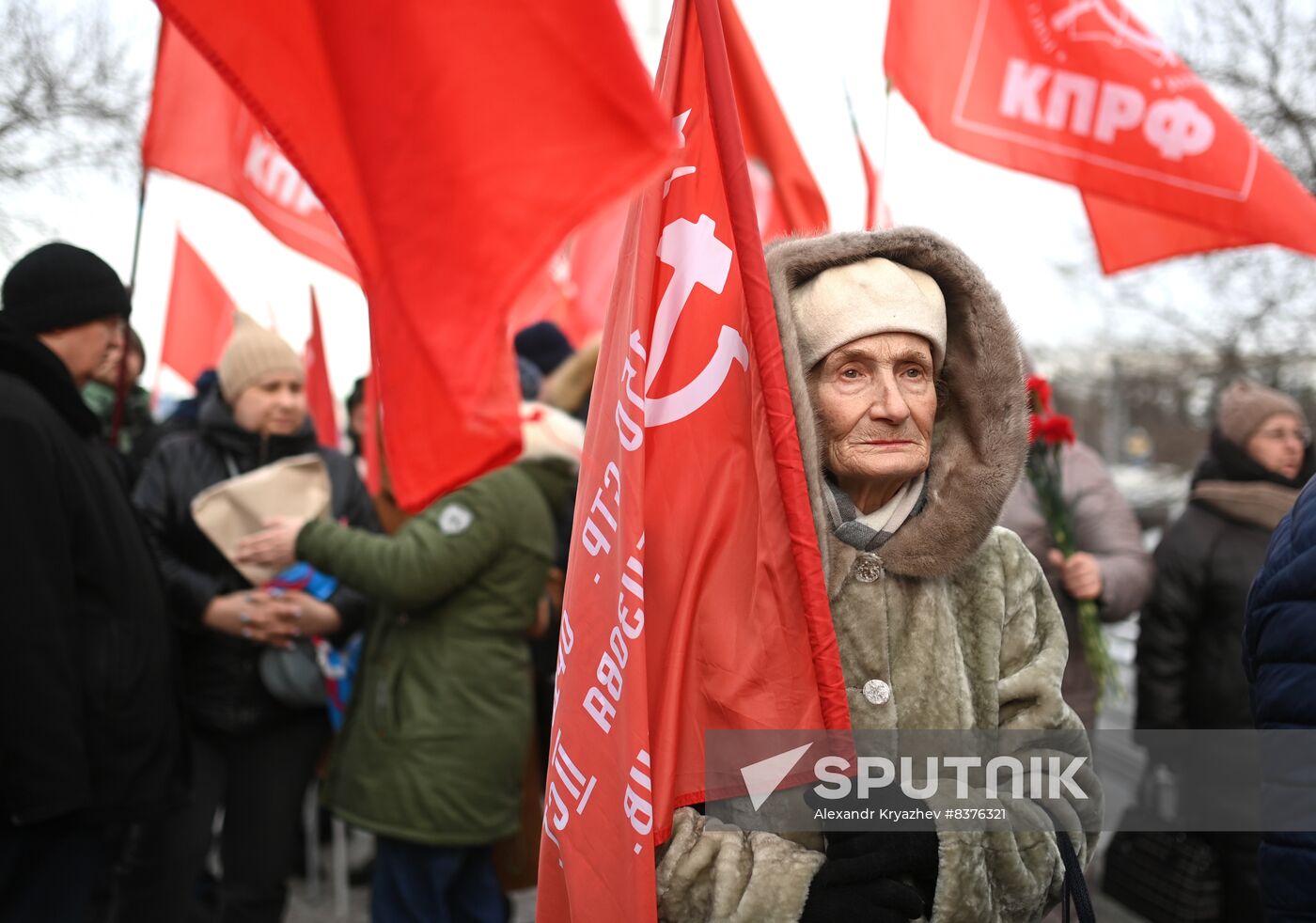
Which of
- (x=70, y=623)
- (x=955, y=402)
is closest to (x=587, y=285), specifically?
(x=70, y=623)

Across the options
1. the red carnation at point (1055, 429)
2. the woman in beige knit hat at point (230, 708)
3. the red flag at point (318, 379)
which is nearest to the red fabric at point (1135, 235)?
the red carnation at point (1055, 429)

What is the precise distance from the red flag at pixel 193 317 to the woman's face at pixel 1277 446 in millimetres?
5797

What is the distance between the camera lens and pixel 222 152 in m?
4.61

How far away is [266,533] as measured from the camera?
3.96 meters

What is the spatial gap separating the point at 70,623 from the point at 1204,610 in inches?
161

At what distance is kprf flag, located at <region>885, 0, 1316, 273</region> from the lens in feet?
11.5

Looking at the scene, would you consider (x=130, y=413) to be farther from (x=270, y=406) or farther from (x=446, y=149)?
(x=446, y=149)

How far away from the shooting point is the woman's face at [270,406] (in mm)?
4348

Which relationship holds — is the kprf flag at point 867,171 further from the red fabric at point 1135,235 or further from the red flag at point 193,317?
the red flag at point 193,317

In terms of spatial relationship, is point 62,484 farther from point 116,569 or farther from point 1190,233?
point 1190,233

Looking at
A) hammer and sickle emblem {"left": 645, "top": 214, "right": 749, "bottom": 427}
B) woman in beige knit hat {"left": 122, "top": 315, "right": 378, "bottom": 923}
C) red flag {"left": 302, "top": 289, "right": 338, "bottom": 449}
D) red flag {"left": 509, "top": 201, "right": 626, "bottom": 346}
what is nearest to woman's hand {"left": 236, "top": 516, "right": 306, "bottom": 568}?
woman in beige knit hat {"left": 122, "top": 315, "right": 378, "bottom": 923}

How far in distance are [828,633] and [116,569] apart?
7.13 ft

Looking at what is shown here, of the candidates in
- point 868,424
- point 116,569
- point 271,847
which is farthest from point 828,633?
point 271,847

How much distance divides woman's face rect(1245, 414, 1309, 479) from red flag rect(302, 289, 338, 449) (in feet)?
13.6
